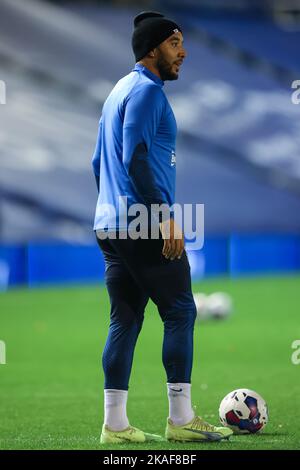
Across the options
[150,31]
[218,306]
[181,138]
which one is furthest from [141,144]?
[181,138]

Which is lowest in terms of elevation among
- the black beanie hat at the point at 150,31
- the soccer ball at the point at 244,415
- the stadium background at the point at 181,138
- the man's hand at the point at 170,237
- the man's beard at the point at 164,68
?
the soccer ball at the point at 244,415

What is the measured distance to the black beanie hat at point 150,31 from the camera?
478cm

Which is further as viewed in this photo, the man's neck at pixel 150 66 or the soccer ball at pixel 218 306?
the soccer ball at pixel 218 306

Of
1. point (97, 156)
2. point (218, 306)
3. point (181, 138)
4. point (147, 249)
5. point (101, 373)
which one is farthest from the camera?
point (181, 138)

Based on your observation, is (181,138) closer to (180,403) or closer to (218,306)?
(218,306)

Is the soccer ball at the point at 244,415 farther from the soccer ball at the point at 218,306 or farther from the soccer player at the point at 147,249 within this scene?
the soccer ball at the point at 218,306

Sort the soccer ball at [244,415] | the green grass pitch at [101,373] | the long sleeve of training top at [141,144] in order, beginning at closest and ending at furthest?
the long sleeve of training top at [141,144], the soccer ball at [244,415], the green grass pitch at [101,373]

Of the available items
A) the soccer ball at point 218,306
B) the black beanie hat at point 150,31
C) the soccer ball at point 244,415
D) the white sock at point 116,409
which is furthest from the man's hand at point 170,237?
the soccer ball at point 218,306

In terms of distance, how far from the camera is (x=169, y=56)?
483 cm

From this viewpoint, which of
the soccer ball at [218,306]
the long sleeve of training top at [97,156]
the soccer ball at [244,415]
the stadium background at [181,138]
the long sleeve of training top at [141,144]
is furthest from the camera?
the stadium background at [181,138]

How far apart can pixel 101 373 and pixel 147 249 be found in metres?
3.41

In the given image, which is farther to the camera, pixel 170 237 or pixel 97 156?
pixel 97 156

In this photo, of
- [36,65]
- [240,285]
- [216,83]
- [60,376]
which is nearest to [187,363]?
[60,376]

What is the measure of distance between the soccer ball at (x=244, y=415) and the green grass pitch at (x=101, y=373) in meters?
0.08
